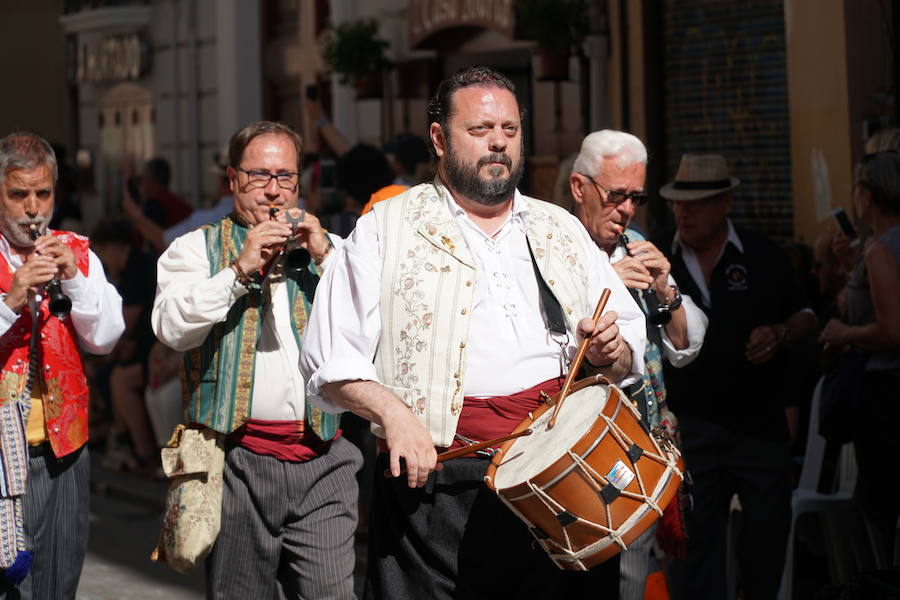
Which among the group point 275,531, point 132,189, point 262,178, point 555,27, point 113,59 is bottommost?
point 275,531

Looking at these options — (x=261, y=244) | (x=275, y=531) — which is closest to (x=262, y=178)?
(x=261, y=244)

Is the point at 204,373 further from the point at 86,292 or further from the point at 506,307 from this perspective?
the point at 506,307

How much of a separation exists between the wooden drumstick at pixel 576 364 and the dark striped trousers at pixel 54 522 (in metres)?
1.94

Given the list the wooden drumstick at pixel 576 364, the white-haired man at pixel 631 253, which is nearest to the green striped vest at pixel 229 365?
the white-haired man at pixel 631 253

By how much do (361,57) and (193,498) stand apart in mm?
9367

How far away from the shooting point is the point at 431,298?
4051 mm

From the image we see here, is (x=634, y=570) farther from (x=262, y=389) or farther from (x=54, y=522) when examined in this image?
(x=54, y=522)

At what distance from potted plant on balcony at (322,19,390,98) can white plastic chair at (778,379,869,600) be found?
8.19 m

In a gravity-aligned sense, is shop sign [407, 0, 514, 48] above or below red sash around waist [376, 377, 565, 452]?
above

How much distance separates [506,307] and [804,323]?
229cm

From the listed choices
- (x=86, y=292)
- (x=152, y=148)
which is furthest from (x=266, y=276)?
(x=152, y=148)

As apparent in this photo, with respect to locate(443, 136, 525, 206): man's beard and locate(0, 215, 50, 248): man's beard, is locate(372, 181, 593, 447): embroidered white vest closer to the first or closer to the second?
locate(443, 136, 525, 206): man's beard

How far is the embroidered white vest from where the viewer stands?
401 centimetres

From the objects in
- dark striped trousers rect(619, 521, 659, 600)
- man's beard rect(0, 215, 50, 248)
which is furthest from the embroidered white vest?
man's beard rect(0, 215, 50, 248)
